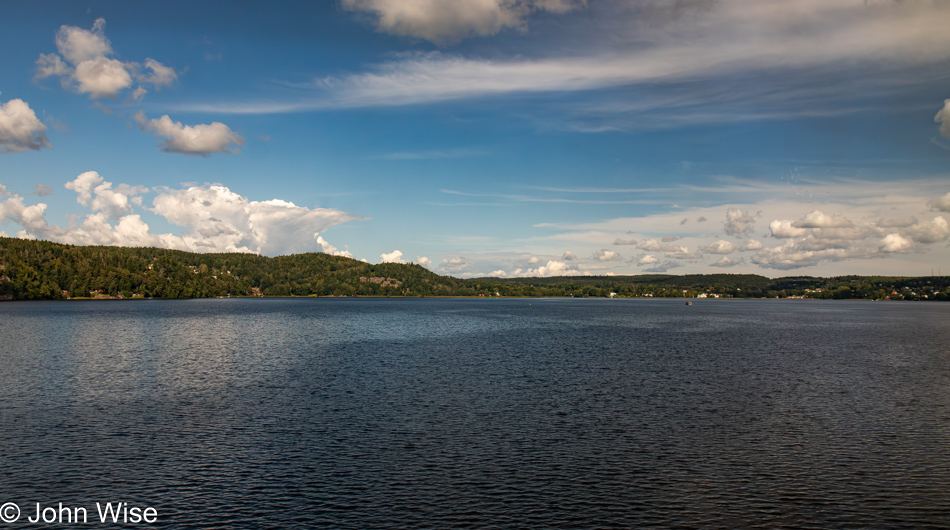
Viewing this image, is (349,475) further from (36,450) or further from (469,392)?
(469,392)

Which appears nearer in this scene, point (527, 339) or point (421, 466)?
point (421, 466)

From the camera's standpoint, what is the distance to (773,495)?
2148cm

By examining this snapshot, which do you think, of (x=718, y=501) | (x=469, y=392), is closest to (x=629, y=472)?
(x=718, y=501)

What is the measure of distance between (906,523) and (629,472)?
9.89m

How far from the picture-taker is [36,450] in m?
26.0

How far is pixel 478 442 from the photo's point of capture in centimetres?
2825

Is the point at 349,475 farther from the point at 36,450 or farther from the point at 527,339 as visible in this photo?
the point at 527,339

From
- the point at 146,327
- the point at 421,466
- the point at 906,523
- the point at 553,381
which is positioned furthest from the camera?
the point at 146,327

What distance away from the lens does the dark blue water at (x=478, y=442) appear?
2006cm

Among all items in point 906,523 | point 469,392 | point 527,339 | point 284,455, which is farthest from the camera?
point 527,339

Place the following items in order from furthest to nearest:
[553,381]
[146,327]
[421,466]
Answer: [146,327] < [553,381] < [421,466]

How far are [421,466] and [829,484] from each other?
17843mm

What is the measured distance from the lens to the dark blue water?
20.1 meters

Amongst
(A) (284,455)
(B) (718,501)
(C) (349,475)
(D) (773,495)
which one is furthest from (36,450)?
(D) (773,495)
